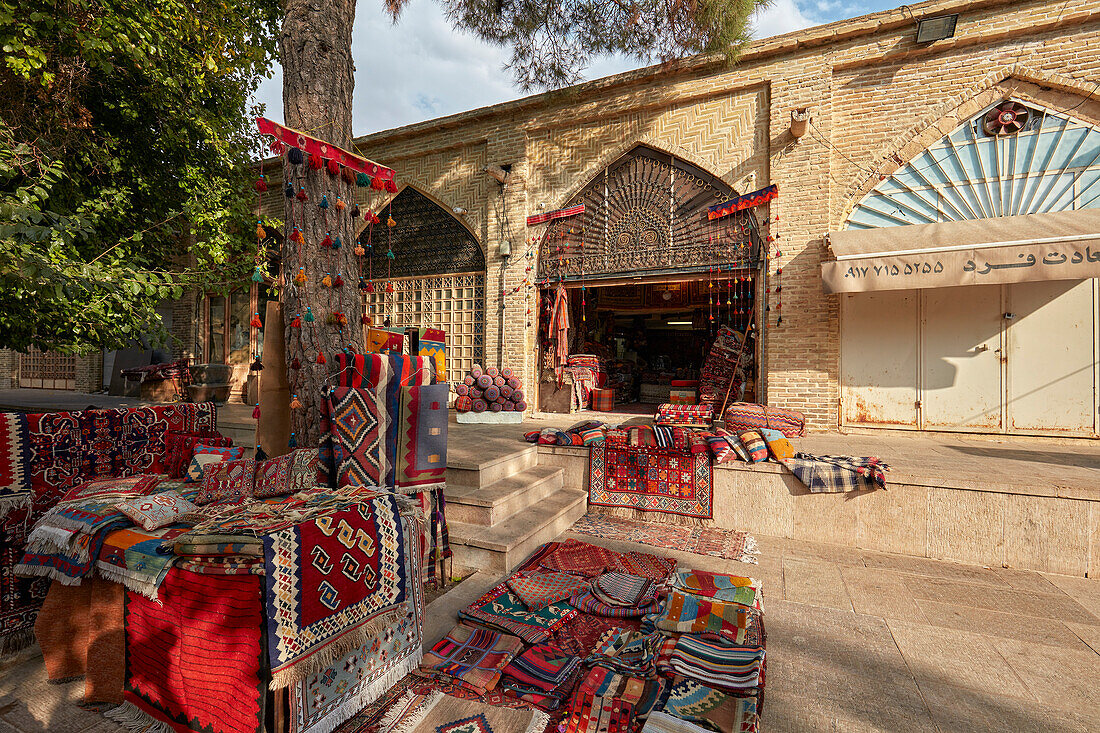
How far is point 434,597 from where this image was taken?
320cm

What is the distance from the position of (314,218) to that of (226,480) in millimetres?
2014

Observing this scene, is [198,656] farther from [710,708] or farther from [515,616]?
[710,708]

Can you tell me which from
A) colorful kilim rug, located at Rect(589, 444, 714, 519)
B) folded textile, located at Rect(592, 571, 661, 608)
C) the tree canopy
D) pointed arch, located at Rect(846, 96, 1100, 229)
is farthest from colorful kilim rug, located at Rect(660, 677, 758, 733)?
pointed arch, located at Rect(846, 96, 1100, 229)

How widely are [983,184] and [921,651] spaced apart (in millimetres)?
6494

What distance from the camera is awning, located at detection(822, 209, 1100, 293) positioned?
16.7 ft

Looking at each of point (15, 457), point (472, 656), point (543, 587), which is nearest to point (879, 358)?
point (543, 587)

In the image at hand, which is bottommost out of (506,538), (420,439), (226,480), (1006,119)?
(506,538)

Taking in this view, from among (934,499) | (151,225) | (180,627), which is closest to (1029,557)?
(934,499)

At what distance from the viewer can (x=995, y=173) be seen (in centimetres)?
605

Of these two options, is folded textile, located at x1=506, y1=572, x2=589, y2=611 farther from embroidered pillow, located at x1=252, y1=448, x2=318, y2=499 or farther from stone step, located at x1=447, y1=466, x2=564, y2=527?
embroidered pillow, located at x1=252, y1=448, x2=318, y2=499

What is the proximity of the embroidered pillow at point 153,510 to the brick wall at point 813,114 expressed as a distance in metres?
6.35

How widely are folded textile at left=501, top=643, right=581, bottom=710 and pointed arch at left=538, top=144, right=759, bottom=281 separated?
20.7ft

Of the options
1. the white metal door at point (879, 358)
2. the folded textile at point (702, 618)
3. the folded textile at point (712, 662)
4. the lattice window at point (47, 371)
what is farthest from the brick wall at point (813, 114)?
the lattice window at point (47, 371)

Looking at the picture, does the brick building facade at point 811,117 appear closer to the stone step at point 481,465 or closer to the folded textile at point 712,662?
the stone step at point 481,465
